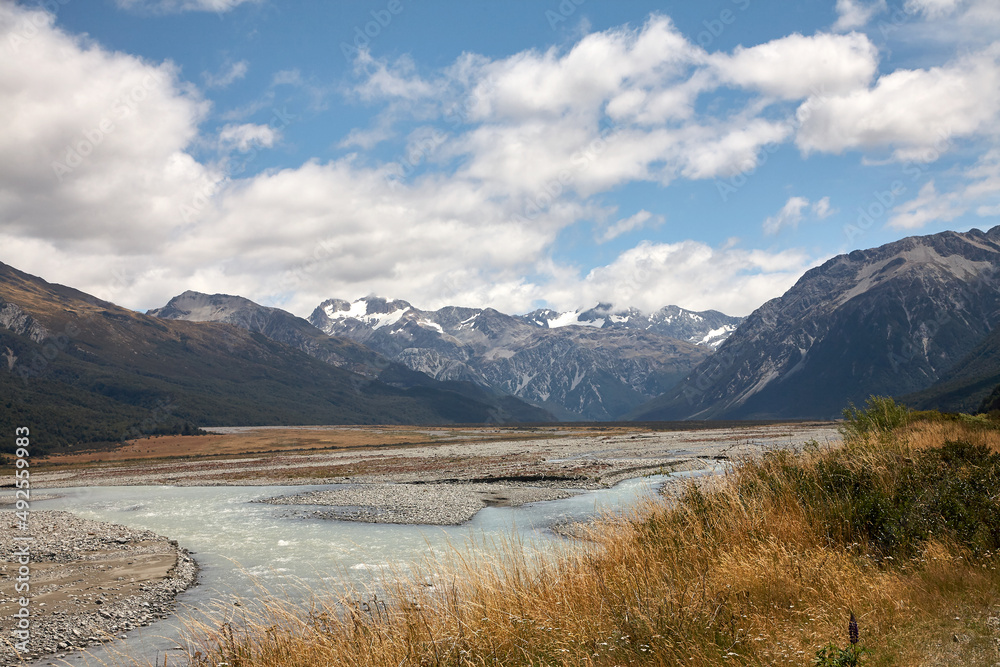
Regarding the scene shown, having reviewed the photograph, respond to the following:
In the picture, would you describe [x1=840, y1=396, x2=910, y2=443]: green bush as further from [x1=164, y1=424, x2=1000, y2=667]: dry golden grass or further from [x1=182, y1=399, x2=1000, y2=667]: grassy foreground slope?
[x1=164, y1=424, x2=1000, y2=667]: dry golden grass

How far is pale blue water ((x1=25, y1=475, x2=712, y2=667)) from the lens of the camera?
1631 cm

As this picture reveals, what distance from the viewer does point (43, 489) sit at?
70.6 metres

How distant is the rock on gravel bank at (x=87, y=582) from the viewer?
53.9 ft

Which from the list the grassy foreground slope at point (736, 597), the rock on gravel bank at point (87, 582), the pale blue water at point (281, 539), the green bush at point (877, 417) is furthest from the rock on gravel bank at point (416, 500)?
the grassy foreground slope at point (736, 597)

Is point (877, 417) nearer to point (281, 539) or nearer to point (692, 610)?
point (692, 610)

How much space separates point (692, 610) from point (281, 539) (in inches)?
1072

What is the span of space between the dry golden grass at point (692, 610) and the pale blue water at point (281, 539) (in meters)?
1.30

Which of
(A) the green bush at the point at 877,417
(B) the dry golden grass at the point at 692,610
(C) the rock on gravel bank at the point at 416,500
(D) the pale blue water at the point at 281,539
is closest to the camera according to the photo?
(B) the dry golden grass at the point at 692,610

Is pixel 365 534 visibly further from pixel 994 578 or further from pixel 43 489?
pixel 43 489

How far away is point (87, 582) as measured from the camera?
22656 mm

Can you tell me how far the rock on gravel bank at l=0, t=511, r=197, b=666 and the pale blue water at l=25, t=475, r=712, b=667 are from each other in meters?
0.79

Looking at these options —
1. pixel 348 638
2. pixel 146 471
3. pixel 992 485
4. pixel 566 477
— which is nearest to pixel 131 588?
pixel 348 638

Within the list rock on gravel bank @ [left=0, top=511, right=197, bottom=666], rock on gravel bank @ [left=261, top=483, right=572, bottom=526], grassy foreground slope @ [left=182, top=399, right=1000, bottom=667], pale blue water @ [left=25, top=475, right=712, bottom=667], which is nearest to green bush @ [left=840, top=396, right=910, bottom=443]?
pale blue water @ [left=25, top=475, right=712, bottom=667]

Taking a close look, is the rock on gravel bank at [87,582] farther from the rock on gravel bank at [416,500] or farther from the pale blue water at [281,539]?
the rock on gravel bank at [416,500]
